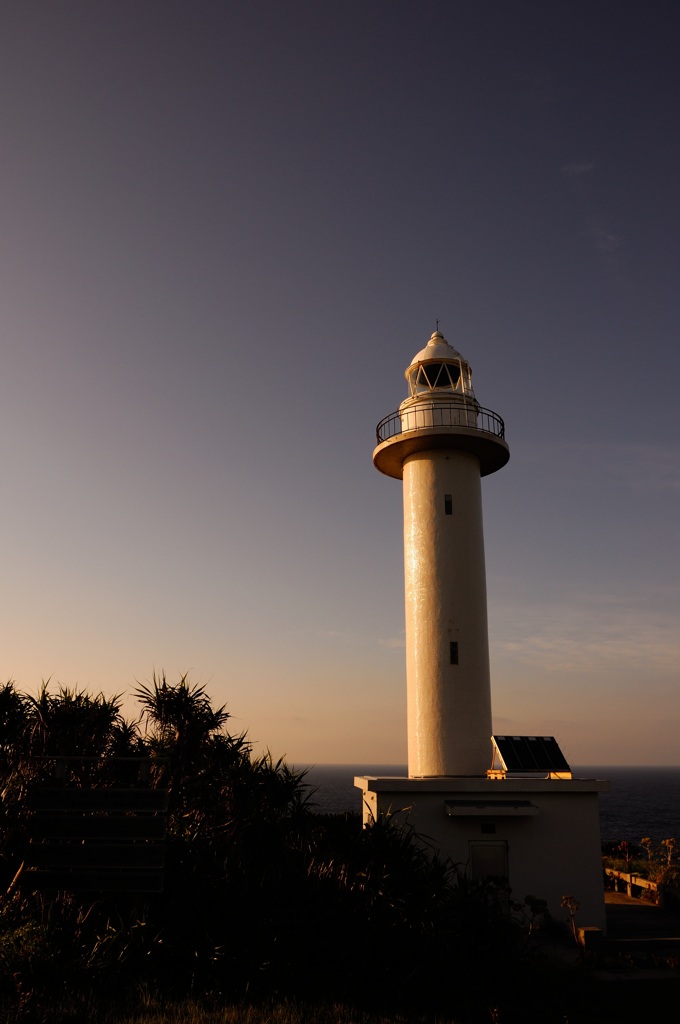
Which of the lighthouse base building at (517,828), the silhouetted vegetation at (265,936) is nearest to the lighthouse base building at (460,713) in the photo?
the lighthouse base building at (517,828)

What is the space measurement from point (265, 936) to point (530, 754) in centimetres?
1104

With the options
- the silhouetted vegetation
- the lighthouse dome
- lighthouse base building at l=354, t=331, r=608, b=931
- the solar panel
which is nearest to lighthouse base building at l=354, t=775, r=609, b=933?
lighthouse base building at l=354, t=331, r=608, b=931

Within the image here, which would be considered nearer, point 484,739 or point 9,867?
point 9,867

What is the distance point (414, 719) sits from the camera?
2180 cm

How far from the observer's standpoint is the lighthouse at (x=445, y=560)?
21203 mm

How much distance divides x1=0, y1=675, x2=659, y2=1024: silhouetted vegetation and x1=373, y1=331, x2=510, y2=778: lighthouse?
707 cm

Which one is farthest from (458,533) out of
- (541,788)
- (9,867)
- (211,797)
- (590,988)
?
(9,867)

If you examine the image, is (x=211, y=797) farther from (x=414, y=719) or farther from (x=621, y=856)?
(x=621, y=856)

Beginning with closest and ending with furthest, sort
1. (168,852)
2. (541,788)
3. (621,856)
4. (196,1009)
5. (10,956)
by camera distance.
A: (196,1009) → (10,956) → (168,852) → (541,788) → (621,856)

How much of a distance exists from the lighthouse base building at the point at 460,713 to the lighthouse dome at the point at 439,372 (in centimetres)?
4

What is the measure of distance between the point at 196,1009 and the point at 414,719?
43.3ft

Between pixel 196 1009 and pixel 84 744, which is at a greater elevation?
pixel 84 744

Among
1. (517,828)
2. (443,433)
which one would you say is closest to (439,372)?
(443,433)

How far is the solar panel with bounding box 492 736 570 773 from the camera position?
771 inches
